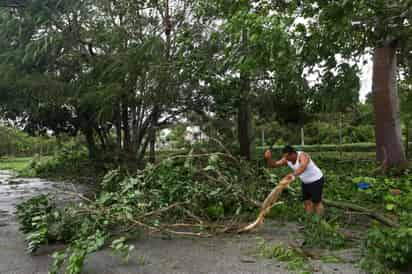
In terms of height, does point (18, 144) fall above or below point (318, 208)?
above

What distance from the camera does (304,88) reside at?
283 inches

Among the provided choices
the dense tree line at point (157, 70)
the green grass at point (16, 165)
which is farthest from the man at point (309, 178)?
the green grass at point (16, 165)

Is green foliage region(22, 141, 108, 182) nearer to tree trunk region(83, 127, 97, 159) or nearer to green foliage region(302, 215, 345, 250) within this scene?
tree trunk region(83, 127, 97, 159)

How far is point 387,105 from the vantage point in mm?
8867

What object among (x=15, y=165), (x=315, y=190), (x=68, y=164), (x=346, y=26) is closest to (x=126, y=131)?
(x=68, y=164)

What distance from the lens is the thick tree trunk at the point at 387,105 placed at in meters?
8.79

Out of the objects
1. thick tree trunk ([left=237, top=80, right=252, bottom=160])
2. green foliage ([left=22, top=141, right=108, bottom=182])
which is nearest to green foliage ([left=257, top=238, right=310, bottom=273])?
thick tree trunk ([left=237, top=80, right=252, bottom=160])

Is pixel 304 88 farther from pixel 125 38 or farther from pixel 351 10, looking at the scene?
pixel 125 38

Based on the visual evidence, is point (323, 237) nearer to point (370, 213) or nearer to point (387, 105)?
point (370, 213)

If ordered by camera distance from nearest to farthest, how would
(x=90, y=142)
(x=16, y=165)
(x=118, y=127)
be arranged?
(x=118, y=127), (x=90, y=142), (x=16, y=165)

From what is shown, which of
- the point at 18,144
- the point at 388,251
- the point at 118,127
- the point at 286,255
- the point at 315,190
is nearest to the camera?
the point at 388,251

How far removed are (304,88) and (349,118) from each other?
1303 centimetres

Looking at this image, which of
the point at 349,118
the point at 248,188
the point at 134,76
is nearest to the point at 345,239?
the point at 248,188

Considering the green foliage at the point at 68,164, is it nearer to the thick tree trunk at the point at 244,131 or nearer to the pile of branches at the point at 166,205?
the thick tree trunk at the point at 244,131
